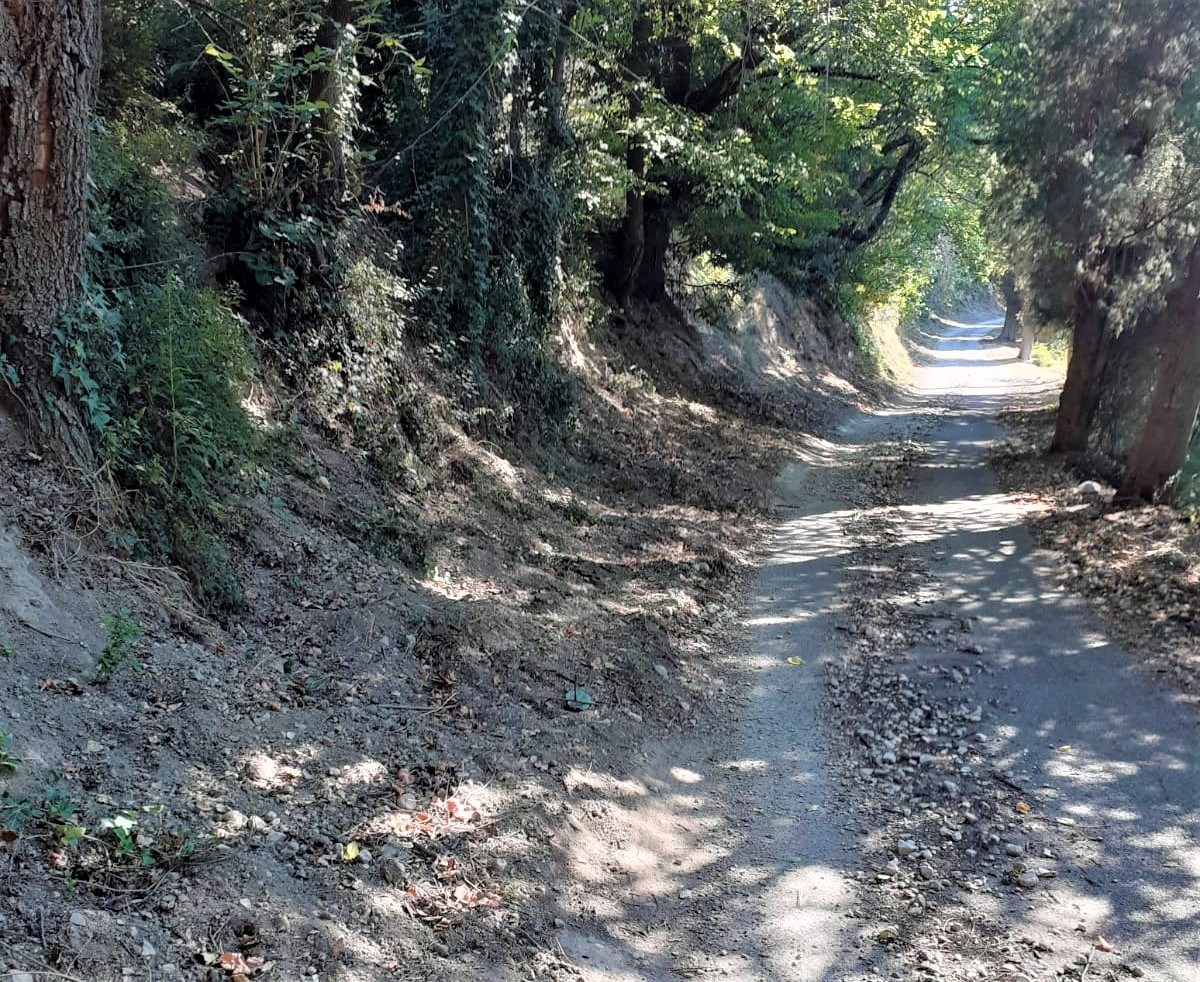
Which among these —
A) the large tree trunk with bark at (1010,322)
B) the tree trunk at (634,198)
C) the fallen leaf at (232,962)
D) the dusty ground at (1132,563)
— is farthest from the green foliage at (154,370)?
the large tree trunk with bark at (1010,322)

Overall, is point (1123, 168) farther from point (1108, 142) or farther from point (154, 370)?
point (154, 370)

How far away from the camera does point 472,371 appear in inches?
444

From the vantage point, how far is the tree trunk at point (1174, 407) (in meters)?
11.7

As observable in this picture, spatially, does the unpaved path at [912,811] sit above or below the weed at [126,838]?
below

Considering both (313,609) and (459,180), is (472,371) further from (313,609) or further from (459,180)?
(313,609)

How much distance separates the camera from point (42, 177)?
4.84m

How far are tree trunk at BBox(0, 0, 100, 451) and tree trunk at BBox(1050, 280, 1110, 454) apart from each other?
647 inches

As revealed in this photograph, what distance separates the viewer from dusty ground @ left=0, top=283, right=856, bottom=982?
3.39 metres

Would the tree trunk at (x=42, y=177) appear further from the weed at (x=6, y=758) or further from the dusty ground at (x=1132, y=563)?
the dusty ground at (x=1132, y=563)

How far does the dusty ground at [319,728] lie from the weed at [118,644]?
0.01 meters

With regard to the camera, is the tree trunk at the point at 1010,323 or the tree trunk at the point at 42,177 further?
the tree trunk at the point at 1010,323

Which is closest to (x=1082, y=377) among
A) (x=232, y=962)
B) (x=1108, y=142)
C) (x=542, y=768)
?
(x=1108, y=142)

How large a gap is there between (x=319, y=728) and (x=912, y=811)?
11.7ft

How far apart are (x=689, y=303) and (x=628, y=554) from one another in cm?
1482
